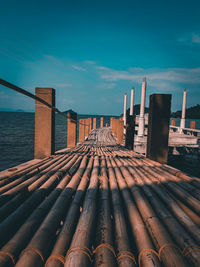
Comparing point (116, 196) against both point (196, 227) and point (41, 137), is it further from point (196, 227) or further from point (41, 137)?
point (41, 137)

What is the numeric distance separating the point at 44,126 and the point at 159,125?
3.79 meters

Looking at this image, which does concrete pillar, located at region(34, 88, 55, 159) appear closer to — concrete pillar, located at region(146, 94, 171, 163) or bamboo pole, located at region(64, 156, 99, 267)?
concrete pillar, located at region(146, 94, 171, 163)

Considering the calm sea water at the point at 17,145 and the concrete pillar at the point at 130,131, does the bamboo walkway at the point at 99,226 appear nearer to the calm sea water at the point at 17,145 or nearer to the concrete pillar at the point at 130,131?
the concrete pillar at the point at 130,131

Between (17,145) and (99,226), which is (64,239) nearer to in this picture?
(99,226)

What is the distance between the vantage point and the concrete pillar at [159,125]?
14.6ft

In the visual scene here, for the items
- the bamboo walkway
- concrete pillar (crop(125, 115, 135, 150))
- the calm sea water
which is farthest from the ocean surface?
the bamboo walkway

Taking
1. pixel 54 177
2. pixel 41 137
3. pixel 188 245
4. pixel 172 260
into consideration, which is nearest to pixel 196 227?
pixel 188 245

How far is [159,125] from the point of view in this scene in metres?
4.48

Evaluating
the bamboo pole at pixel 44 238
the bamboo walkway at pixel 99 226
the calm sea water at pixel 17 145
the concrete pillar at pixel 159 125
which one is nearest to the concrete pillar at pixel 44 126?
the bamboo walkway at pixel 99 226

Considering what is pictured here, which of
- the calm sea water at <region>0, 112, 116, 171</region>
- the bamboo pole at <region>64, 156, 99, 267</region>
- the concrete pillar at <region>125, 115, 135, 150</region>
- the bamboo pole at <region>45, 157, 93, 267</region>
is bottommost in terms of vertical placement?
the calm sea water at <region>0, 112, 116, 171</region>

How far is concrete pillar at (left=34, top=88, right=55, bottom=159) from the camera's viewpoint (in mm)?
5008

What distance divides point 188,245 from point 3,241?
1709 millimetres

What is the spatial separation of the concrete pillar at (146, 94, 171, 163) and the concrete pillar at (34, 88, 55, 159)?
11.0 feet

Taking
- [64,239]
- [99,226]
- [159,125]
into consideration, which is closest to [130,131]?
[159,125]
